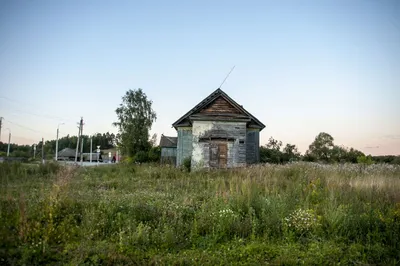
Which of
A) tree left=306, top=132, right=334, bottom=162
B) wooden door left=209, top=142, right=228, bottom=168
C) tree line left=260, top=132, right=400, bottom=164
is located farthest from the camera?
tree left=306, top=132, right=334, bottom=162

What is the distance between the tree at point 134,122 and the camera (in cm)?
4172

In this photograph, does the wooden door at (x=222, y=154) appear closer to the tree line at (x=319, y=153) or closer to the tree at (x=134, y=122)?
the tree line at (x=319, y=153)

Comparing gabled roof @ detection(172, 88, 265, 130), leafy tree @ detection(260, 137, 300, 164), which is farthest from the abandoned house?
leafy tree @ detection(260, 137, 300, 164)

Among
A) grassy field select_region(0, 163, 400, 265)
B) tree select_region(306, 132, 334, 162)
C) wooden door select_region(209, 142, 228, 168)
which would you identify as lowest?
grassy field select_region(0, 163, 400, 265)

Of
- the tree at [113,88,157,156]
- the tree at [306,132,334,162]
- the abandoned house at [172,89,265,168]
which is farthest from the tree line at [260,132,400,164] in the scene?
the tree at [113,88,157,156]

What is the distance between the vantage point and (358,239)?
16.6 ft

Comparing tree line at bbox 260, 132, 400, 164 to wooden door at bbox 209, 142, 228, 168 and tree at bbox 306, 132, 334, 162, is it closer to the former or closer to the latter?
tree at bbox 306, 132, 334, 162

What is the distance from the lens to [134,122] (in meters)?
Answer: 43.8

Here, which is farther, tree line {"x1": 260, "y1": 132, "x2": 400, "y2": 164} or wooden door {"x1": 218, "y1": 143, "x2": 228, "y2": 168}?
tree line {"x1": 260, "y1": 132, "x2": 400, "y2": 164}

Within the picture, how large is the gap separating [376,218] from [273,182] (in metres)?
4.24

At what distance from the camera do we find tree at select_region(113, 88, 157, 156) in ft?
137

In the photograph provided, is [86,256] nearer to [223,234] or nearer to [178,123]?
[223,234]

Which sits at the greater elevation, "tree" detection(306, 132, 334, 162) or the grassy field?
"tree" detection(306, 132, 334, 162)

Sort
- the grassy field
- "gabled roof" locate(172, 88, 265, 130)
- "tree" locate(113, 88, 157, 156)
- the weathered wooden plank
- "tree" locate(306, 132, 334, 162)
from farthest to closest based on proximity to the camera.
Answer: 1. "tree" locate(306, 132, 334, 162)
2. "tree" locate(113, 88, 157, 156)
3. the weathered wooden plank
4. "gabled roof" locate(172, 88, 265, 130)
5. the grassy field
